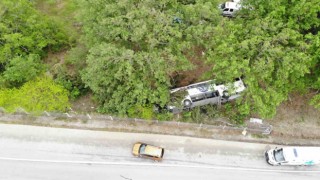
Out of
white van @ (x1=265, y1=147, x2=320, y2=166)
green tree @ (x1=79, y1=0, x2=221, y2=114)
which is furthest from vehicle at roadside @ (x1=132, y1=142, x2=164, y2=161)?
white van @ (x1=265, y1=147, x2=320, y2=166)

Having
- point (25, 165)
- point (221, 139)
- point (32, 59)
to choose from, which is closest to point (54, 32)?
point (32, 59)

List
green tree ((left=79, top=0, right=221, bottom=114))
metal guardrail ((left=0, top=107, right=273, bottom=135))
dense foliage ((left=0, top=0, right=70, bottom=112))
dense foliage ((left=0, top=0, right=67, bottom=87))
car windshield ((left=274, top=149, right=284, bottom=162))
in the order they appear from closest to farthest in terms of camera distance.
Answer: green tree ((left=79, top=0, right=221, bottom=114)) → car windshield ((left=274, top=149, right=284, bottom=162)) → dense foliage ((left=0, top=0, right=70, bottom=112)) → dense foliage ((left=0, top=0, right=67, bottom=87)) → metal guardrail ((left=0, top=107, right=273, bottom=135))

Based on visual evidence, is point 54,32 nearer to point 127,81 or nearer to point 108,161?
point 127,81

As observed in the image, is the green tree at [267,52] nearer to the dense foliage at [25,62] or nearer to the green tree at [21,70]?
the dense foliage at [25,62]

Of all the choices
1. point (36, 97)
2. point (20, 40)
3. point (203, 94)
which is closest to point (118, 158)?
point (36, 97)

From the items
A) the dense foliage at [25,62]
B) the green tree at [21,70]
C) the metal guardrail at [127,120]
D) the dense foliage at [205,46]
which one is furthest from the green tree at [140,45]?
the green tree at [21,70]

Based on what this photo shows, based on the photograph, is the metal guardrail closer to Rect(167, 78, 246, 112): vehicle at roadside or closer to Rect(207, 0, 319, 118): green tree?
Rect(167, 78, 246, 112): vehicle at roadside
